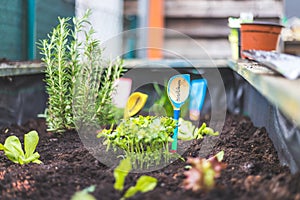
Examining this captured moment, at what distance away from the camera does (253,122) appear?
2.64 meters

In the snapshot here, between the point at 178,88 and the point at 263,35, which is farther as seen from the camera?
the point at 263,35

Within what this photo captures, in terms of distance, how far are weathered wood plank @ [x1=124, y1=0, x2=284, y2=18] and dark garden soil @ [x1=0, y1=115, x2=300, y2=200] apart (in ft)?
9.09

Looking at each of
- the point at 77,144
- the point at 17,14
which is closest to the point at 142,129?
the point at 77,144

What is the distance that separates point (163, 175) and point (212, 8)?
3642 mm

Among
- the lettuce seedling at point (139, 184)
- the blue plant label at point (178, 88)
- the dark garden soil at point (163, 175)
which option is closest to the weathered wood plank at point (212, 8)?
the dark garden soil at point (163, 175)

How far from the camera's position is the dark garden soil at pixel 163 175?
111 centimetres

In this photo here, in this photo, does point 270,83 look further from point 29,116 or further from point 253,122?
point 29,116

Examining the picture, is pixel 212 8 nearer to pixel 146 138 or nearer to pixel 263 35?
pixel 263 35

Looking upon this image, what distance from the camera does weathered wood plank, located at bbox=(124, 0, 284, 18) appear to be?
15.2ft

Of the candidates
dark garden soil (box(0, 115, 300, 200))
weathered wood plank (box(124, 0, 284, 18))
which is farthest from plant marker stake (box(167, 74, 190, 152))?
weathered wood plank (box(124, 0, 284, 18))

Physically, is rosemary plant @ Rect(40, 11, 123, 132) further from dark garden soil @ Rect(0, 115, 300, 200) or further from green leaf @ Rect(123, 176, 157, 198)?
green leaf @ Rect(123, 176, 157, 198)

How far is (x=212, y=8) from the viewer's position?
4832 mm

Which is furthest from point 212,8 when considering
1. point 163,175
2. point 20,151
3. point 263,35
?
point 163,175

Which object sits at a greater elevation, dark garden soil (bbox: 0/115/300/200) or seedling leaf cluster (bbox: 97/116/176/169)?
seedling leaf cluster (bbox: 97/116/176/169)
